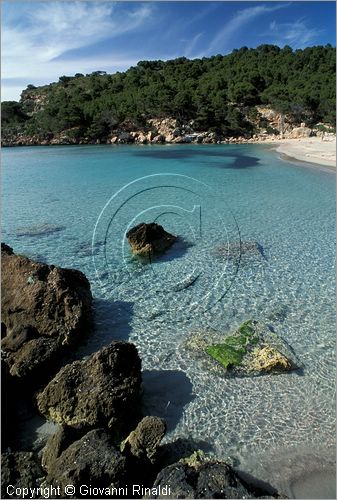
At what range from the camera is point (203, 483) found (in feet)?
12.4

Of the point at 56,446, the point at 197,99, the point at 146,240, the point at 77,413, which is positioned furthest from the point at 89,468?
the point at 197,99

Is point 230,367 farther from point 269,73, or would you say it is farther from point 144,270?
point 269,73

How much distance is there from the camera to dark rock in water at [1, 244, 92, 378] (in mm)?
5762

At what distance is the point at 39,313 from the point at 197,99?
56591mm

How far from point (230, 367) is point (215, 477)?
242 cm

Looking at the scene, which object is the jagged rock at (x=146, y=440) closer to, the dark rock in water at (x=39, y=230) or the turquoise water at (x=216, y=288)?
the turquoise water at (x=216, y=288)

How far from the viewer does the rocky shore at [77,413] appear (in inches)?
153

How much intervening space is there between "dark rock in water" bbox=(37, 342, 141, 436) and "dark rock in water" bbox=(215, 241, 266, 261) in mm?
6077

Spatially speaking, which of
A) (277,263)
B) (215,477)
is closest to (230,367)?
(215,477)

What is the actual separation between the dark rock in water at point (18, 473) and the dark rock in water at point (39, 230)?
376 inches

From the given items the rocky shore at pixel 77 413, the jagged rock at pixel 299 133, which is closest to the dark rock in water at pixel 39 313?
the rocky shore at pixel 77 413

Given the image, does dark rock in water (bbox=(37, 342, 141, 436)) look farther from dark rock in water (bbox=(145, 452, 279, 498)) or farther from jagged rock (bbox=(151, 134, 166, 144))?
jagged rock (bbox=(151, 134, 166, 144))

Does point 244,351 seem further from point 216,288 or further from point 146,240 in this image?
point 146,240

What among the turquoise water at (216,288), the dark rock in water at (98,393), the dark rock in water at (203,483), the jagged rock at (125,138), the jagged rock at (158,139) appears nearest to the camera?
the dark rock in water at (203,483)
